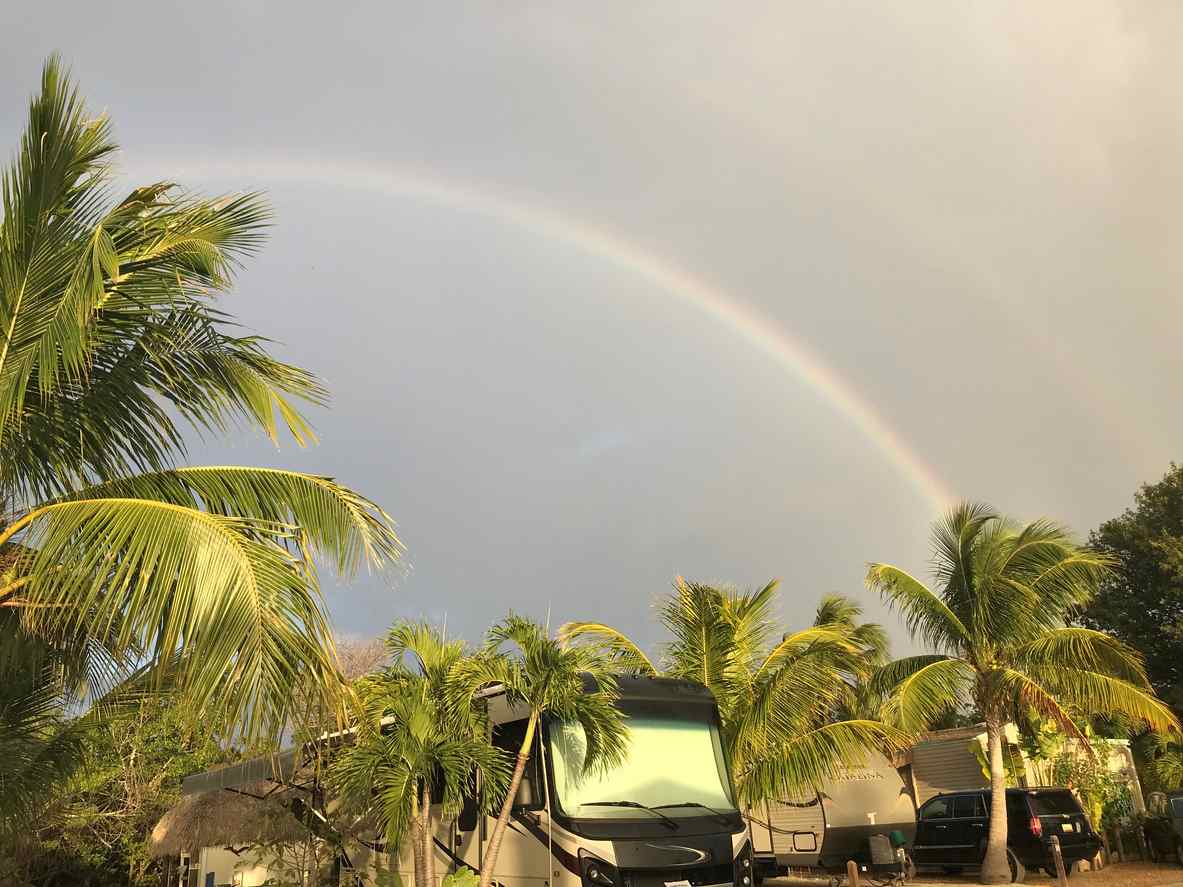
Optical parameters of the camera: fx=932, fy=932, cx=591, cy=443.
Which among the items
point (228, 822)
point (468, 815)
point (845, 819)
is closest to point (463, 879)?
point (468, 815)

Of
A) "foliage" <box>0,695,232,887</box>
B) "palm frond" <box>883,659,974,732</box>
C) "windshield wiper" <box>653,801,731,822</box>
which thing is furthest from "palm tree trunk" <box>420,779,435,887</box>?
"foliage" <box>0,695,232,887</box>

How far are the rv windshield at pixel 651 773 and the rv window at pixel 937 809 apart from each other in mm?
11479

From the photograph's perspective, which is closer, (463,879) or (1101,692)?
(463,879)

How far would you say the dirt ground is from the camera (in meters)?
16.1

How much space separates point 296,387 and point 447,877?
5175 mm

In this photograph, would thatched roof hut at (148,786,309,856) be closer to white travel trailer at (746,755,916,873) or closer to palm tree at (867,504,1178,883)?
white travel trailer at (746,755,916,873)

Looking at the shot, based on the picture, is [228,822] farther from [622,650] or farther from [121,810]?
[121,810]

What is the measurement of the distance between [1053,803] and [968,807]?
5.37 ft

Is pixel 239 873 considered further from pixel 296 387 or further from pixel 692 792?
pixel 296 387

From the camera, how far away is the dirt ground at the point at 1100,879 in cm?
1608

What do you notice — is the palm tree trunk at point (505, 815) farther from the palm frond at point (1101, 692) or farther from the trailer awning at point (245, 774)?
the palm frond at point (1101, 692)

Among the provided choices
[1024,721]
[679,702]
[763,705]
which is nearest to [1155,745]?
[1024,721]

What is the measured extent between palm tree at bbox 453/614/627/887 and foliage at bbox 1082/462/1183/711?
1227 inches

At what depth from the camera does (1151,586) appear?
3638 cm
